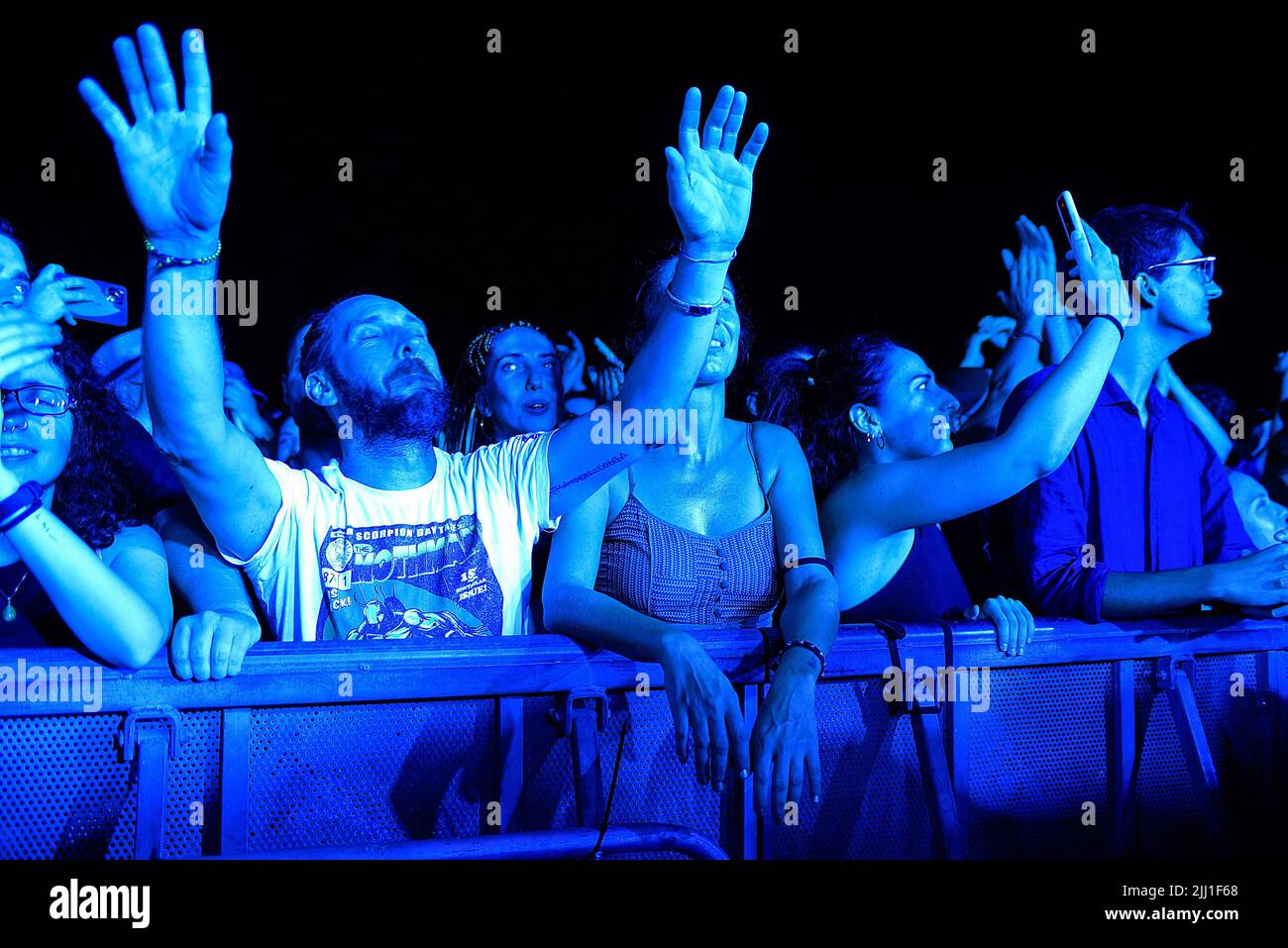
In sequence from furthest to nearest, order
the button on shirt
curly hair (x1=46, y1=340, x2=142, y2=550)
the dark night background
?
the dark night background < the button on shirt < curly hair (x1=46, y1=340, x2=142, y2=550)

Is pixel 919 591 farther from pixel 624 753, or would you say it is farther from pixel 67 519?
pixel 67 519

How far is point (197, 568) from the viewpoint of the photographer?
2.13m

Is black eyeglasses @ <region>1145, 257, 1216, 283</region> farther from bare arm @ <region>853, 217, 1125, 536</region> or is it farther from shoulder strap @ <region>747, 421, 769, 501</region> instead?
shoulder strap @ <region>747, 421, 769, 501</region>

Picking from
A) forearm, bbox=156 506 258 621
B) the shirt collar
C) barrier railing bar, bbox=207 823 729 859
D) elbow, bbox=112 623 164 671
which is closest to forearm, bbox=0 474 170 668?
elbow, bbox=112 623 164 671

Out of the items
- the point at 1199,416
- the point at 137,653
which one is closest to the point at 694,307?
the point at 137,653

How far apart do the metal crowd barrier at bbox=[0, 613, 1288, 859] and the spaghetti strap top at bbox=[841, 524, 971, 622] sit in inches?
13.8

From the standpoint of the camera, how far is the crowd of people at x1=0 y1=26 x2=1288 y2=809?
1.79 meters

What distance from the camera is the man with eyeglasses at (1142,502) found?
2.35 m

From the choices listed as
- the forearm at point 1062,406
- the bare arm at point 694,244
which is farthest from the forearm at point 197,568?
the forearm at point 1062,406

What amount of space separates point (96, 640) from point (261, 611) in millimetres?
554

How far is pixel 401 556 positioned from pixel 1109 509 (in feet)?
5.08

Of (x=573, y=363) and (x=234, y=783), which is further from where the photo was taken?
(x=573, y=363)

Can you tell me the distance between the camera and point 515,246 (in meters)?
4.64

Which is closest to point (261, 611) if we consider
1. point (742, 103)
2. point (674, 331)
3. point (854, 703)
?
point (674, 331)
